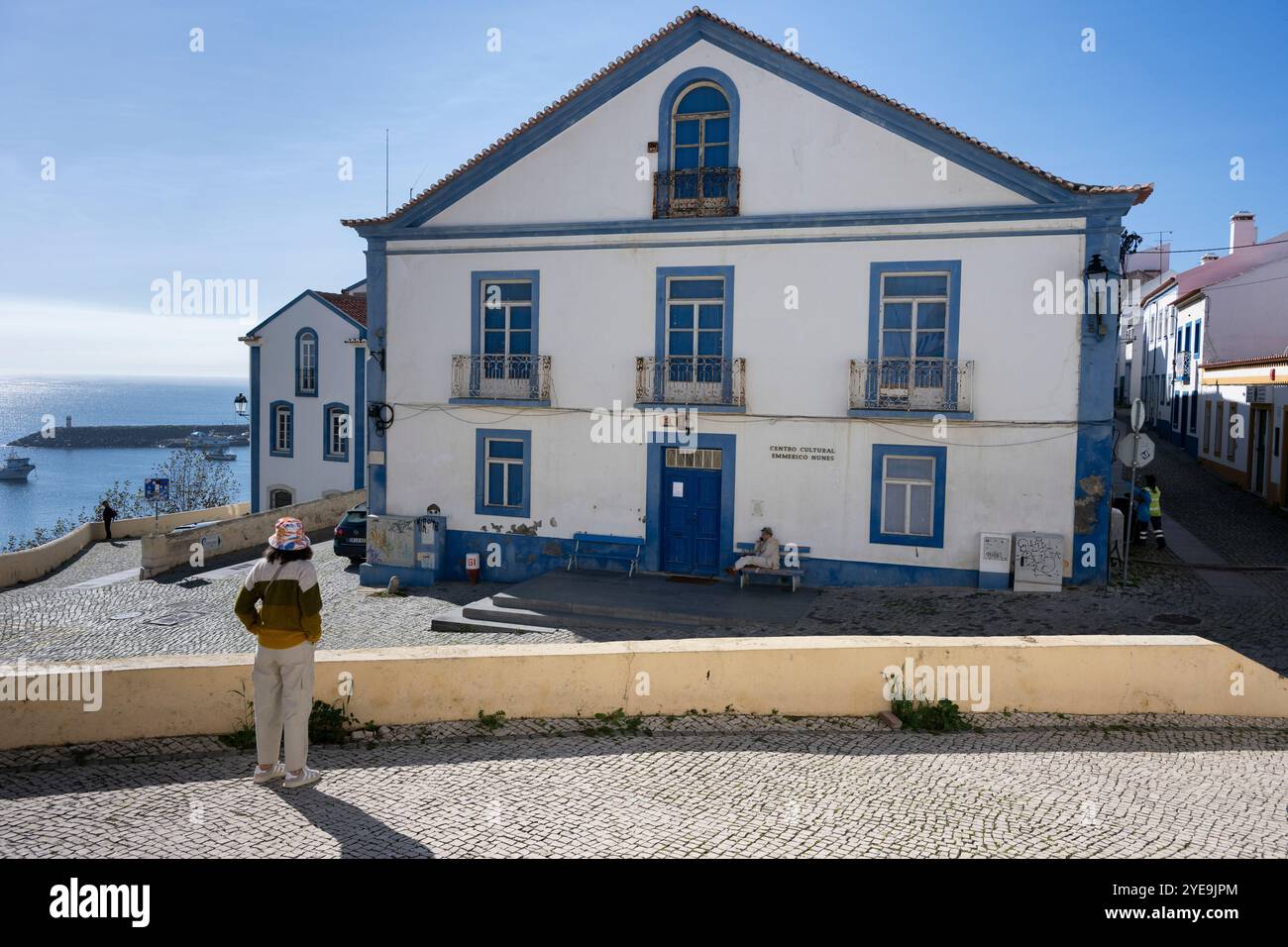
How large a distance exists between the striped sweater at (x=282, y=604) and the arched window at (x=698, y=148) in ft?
36.4

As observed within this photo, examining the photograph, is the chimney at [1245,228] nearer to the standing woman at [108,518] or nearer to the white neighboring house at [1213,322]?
the white neighboring house at [1213,322]

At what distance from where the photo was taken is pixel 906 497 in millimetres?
14578

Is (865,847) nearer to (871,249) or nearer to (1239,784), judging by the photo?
(1239,784)

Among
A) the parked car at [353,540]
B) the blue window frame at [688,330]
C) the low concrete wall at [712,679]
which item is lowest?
the parked car at [353,540]

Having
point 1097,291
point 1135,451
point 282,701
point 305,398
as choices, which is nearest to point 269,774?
point 282,701

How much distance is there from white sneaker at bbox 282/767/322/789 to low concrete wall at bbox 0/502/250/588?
19.4 metres

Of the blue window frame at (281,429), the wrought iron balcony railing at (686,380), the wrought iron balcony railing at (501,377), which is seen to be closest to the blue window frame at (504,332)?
the wrought iron balcony railing at (501,377)

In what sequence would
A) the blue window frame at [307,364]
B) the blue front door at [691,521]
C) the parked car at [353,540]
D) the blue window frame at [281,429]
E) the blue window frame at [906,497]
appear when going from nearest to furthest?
the blue window frame at [906,497] < the blue front door at [691,521] < the parked car at [353,540] < the blue window frame at [307,364] < the blue window frame at [281,429]

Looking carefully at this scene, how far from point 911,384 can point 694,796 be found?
10.1 m

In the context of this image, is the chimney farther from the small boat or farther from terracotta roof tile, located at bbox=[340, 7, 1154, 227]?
the small boat

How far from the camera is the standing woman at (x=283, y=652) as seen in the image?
18.7ft

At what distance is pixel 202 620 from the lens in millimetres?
14922

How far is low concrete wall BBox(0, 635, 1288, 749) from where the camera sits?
650 cm
